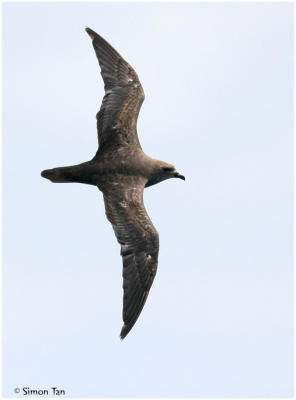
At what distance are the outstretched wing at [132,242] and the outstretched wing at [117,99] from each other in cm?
110

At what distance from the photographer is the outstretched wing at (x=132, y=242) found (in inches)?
682

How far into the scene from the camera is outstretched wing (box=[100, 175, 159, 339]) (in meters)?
17.3

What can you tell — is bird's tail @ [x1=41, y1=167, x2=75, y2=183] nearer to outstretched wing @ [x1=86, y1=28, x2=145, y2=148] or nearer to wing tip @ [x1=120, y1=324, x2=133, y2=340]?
outstretched wing @ [x1=86, y1=28, x2=145, y2=148]

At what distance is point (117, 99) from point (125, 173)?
171 centimetres

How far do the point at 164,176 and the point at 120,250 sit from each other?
7.54 ft

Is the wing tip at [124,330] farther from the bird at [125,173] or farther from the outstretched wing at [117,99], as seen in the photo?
the outstretched wing at [117,99]

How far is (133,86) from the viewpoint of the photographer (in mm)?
19406

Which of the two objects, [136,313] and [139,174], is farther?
[139,174]

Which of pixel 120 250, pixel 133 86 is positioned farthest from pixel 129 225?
pixel 133 86

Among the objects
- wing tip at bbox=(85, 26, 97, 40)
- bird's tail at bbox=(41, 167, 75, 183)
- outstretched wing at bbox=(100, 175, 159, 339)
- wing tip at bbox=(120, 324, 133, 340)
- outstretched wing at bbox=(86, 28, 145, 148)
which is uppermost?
wing tip at bbox=(85, 26, 97, 40)

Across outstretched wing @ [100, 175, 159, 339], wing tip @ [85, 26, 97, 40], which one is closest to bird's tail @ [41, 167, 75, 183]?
outstretched wing @ [100, 175, 159, 339]

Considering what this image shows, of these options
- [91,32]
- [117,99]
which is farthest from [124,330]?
[91,32]

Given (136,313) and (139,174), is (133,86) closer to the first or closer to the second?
(139,174)

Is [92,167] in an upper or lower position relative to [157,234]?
upper
